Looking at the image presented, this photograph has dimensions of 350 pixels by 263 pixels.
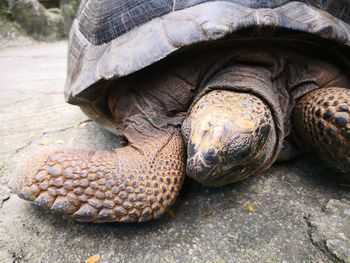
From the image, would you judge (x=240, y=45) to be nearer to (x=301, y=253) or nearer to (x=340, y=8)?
(x=340, y=8)

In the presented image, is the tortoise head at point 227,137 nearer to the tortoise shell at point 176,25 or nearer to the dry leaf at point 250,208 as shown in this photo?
the dry leaf at point 250,208

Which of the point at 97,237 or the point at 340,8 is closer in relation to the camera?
the point at 97,237

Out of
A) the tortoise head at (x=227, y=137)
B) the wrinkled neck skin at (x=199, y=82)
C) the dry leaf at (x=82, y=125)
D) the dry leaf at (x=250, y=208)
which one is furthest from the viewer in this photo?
the dry leaf at (x=82, y=125)

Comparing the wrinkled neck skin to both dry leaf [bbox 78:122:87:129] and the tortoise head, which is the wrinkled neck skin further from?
dry leaf [bbox 78:122:87:129]

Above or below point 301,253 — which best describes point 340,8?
above

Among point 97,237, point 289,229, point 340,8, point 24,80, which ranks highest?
point 340,8

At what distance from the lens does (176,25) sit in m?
1.72

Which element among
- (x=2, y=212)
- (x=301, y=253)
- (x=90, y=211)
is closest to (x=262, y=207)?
(x=301, y=253)

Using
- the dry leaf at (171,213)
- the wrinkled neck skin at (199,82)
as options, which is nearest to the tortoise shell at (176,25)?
the wrinkled neck skin at (199,82)

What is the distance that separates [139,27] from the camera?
1.92 meters

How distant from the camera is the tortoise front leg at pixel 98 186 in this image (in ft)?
4.99

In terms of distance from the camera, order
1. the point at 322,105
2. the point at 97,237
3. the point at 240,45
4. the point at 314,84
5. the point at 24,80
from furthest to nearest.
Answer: the point at 24,80
the point at 314,84
the point at 240,45
the point at 322,105
the point at 97,237

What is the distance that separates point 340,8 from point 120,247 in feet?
6.88

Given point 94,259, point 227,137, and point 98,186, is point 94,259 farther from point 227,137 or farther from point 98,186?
point 227,137
